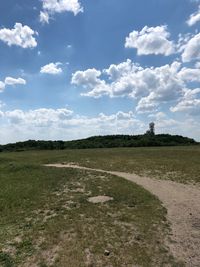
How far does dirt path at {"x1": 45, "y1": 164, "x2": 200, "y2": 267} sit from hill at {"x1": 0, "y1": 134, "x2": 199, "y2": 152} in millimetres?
64691

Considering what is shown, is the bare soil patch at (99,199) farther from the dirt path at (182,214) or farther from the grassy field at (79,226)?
the dirt path at (182,214)

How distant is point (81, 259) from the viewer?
26.7ft

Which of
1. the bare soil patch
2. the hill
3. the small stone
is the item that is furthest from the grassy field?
the hill

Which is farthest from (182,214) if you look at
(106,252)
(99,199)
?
(106,252)

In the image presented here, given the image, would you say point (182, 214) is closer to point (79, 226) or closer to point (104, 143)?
point (79, 226)

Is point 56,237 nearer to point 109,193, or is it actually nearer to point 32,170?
point 109,193

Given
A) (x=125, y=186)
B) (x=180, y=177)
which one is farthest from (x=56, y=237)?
(x=180, y=177)

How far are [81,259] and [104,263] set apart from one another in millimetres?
634

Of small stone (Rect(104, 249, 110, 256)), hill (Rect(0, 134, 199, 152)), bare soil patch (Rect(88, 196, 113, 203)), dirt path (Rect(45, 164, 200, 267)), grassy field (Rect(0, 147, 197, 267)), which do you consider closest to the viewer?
grassy field (Rect(0, 147, 197, 267))

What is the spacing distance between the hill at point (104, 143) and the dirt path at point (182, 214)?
6469 cm

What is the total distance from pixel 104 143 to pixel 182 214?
79.8 m

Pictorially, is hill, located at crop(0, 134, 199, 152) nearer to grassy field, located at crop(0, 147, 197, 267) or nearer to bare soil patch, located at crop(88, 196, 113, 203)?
grassy field, located at crop(0, 147, 197, 267)

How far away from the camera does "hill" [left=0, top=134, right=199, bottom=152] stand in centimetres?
8681

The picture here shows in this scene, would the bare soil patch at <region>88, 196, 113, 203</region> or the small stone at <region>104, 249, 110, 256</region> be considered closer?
the small stone at <region>104, 249, 110, 256</region>
